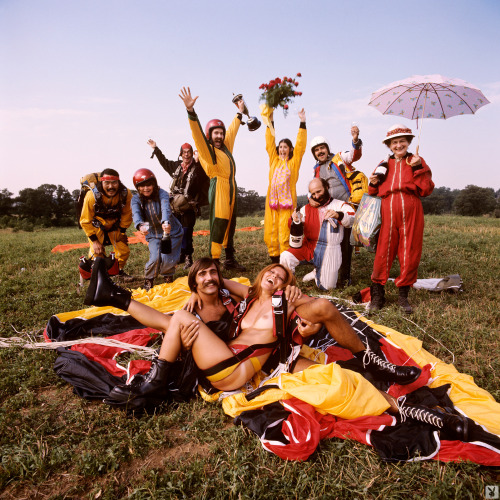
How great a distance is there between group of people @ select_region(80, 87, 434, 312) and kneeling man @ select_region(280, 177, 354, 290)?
0.05 ft

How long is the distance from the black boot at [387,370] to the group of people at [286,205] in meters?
1.62

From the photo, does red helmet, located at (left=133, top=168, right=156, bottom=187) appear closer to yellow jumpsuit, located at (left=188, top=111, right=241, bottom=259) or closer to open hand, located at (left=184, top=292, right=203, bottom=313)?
yellow jumpsuit, located at (left=188, top=111, right=241, bottom=259)

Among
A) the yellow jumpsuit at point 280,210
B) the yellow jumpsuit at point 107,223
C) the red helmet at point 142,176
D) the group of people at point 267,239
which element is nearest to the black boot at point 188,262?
the group of people at point 267,239

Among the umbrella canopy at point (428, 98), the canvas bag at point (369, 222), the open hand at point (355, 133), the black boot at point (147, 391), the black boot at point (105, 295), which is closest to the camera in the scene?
the black boot at point (147, 391)

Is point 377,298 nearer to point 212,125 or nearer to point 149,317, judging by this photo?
point 149,317

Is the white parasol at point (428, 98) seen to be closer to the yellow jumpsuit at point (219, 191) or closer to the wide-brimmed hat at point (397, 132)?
the wide-brimmed hat at point (397, 132)

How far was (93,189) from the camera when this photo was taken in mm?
5422

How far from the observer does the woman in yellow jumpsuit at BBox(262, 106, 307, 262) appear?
20.1 ft

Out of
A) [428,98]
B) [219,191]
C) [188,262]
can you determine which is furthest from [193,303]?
[428,98]

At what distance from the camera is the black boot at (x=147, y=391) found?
2.63 m

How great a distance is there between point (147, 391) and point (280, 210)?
420 cm

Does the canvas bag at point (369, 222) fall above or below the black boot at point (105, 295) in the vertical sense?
above

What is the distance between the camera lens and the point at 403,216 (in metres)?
4.39

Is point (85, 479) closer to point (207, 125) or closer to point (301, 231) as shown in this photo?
point (301, 231)
